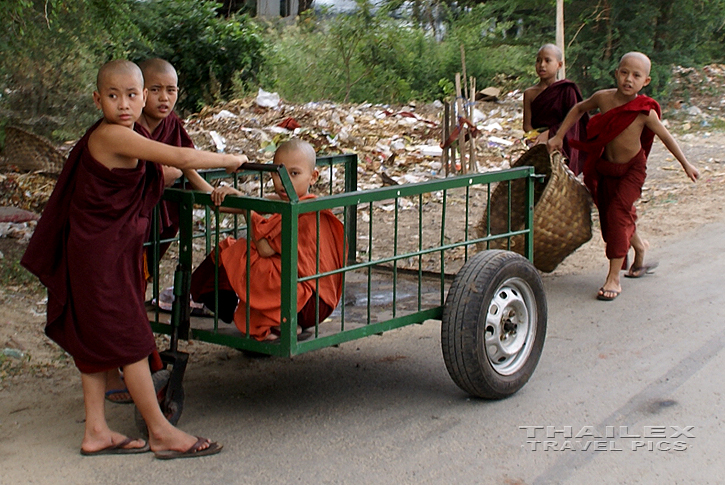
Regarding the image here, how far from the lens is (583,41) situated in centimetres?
1537

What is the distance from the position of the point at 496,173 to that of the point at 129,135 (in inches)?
67.7

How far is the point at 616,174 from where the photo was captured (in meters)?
5.96

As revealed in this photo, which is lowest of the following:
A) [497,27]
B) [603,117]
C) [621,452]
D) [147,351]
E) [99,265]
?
[621,452]

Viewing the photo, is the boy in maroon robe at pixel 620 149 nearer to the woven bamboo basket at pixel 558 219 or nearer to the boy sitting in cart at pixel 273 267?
the woven bamboo basket at pixel 558 219

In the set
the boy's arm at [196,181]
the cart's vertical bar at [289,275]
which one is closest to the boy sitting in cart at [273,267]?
the cart's vertical bar at [289,275]

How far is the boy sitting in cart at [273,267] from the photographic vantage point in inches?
136

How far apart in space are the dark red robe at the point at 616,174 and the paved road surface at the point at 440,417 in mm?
784

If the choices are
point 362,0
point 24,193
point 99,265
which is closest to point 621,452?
point 99,265

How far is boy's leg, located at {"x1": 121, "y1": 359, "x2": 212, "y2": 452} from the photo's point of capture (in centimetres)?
328

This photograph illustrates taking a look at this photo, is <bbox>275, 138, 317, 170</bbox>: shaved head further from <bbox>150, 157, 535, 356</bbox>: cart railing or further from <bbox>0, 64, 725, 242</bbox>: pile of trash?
<bbox>0, 64, 725, 242</bbox>: pile of trash

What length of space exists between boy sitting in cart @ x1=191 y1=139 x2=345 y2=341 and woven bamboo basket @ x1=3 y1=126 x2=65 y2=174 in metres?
4.92

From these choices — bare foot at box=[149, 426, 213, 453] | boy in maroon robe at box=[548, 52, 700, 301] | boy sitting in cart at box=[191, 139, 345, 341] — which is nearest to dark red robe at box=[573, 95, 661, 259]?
boy in maroon robe at box=[548, 52, 700, 301]

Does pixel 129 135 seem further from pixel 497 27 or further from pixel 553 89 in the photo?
pixel 497 27

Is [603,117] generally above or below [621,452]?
above
